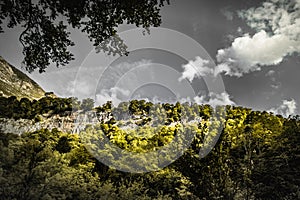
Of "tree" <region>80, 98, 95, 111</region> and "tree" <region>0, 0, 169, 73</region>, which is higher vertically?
"tree" <region>80, 98, 95, 111</region>


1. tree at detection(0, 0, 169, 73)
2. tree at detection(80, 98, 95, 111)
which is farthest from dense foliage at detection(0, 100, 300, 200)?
tree at detection(80, 98, 95, 111)

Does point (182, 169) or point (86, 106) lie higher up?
point (86, 106)

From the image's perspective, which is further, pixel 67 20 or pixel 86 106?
pixel 86 106

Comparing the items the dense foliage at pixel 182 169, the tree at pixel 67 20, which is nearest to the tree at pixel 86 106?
the dense foliage at pixel 182 169

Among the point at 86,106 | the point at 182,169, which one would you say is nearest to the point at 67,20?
the point at 182,169

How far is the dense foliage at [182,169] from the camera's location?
762 cm

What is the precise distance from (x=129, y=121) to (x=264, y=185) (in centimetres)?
5925

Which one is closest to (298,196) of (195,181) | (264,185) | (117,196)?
(264,185)

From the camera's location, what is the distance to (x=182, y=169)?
12945 millimetres

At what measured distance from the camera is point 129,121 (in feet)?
244

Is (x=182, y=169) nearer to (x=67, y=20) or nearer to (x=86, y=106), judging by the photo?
(x=67, y=20)

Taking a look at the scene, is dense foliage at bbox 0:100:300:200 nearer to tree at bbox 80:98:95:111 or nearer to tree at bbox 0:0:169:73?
tree at bbox 0:0:169:73

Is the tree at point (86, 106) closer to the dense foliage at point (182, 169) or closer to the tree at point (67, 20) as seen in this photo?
the dense foliage at point (182, 169)

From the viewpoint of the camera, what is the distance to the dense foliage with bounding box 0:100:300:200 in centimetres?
762
